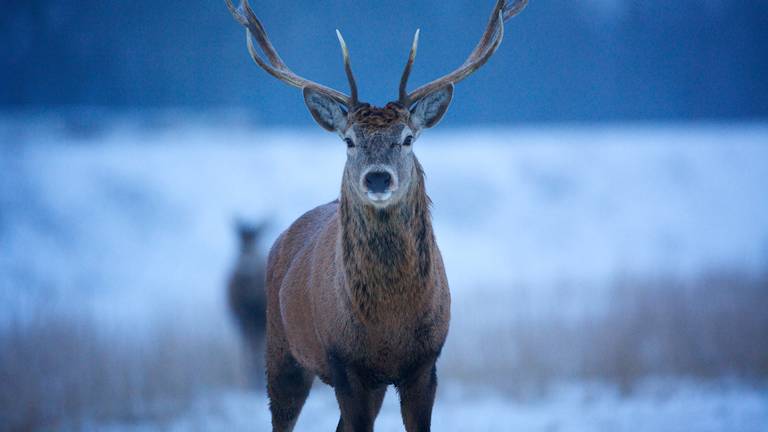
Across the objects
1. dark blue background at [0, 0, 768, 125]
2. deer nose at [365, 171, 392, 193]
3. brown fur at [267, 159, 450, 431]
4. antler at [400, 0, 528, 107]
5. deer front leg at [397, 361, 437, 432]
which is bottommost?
deer front leg at [397, 361, 437, 432]

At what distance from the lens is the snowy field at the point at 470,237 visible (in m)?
7.70

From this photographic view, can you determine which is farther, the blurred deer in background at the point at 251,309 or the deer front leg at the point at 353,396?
the blurred deer in background at the point at 251,309

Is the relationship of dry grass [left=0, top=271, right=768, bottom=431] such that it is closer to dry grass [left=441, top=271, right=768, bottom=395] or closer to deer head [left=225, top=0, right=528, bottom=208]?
dry grass [left=441, top=271, right=768, bottom=395]

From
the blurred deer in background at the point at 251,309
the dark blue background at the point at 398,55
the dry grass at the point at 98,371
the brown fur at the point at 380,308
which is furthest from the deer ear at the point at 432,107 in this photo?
the dark blue background at the point at 398,55

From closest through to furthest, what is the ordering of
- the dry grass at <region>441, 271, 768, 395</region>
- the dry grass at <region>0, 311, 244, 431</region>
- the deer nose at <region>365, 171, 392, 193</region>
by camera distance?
the deer nose at <region>365, 171, 392, 193</region>
the dry grass at <region>0, 311, 244, 431</region>
the dry grass at <region>441, 271, 768, 395</region>

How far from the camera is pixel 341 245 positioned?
441 centimetres

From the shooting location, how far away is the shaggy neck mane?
4160 mm

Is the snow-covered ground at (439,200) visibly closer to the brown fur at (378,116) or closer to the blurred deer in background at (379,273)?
the blurred deer in background at (379,273)

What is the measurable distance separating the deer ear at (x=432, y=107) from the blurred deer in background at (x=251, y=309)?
406 centimetres

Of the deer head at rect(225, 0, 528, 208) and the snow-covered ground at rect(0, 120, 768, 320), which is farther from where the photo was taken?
the snow-covered ground at rect(0, 120, 768, 320)

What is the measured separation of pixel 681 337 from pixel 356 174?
228 inches

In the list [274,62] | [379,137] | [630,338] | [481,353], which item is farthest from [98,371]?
[630,338]

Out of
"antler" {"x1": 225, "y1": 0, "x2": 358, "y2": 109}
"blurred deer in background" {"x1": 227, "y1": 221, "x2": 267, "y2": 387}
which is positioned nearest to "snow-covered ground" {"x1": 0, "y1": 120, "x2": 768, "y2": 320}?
"blurred deer in background" {"x1": 227, "y1": 221, "x2": 267, "y2": 387}

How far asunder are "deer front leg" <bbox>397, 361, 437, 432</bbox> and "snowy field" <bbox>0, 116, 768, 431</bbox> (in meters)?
2.82
